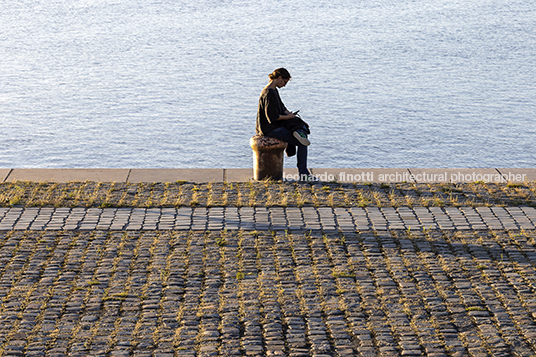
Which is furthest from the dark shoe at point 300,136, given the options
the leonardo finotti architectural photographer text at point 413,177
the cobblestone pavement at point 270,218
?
the cobblestone pavement at point 270,218

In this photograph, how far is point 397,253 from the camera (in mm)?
6965

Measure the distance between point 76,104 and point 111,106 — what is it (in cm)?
100

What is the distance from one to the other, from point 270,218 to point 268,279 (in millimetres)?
1757

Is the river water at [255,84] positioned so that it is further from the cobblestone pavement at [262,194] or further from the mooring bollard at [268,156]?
the cobblestone pavement at [262,194]

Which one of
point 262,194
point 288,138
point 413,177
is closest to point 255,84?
point 288,138

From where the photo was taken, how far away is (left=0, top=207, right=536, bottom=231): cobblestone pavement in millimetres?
7742

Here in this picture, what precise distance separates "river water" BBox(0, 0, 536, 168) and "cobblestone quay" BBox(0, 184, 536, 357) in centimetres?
382

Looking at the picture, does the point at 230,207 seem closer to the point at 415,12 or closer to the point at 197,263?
the point at 197,263

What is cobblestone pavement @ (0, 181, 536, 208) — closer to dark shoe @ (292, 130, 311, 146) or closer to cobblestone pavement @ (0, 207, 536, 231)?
cobblestone pavement @ (0, 207, 536, 231)

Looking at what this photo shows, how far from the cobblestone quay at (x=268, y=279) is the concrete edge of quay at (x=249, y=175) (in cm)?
101

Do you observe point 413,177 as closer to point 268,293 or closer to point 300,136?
point 300,136

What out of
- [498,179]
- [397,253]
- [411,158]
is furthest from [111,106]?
[397,253]

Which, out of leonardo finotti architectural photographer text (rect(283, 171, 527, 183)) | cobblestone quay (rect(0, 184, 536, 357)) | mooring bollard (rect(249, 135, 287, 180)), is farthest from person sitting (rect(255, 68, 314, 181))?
cobblestone quay (rect(0, 184, 536, 357))

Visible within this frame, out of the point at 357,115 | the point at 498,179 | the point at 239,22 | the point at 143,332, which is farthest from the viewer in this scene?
the point at 239,22
